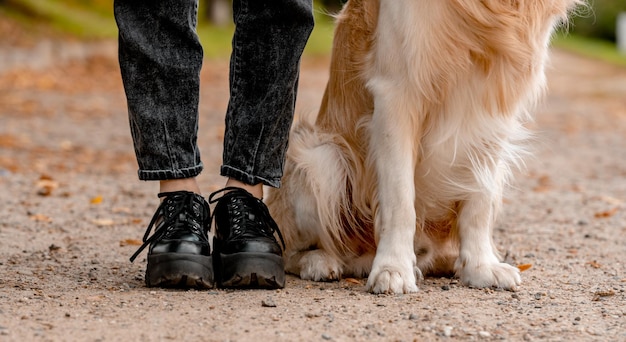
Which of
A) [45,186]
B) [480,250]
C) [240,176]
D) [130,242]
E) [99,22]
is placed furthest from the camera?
[99,22]

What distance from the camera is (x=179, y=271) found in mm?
2803

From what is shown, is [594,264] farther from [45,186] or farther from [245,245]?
[45,186]

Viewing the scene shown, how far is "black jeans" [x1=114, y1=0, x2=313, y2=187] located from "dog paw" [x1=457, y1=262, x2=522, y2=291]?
81cm

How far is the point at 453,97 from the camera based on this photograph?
2.95 meters

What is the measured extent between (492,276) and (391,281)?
41 centimetres

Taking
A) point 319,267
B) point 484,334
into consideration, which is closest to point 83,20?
point 319,267

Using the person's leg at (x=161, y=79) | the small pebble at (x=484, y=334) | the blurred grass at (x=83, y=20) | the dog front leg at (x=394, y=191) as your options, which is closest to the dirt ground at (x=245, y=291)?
the small pebble at (x=484, y=334)

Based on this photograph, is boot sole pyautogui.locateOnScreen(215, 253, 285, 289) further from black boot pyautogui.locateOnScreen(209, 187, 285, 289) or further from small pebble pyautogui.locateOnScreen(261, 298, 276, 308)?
small pebble pyautogui.locateOnScreen(261, 298, 276, 308)

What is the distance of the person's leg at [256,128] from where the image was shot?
9.45 ft

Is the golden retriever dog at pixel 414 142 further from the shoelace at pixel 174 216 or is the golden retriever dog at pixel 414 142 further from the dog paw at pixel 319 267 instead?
the shoelace at pixel 174 216

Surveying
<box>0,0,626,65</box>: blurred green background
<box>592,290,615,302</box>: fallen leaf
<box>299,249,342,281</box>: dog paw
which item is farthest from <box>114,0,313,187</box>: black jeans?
<box>0,0,626,65</box>: blurred green background

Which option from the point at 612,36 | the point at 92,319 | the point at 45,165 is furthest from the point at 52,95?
the point at 612,36

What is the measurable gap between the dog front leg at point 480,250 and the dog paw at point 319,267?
450mm

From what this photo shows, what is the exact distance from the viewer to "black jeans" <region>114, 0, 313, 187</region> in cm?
281
